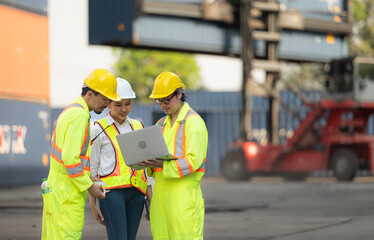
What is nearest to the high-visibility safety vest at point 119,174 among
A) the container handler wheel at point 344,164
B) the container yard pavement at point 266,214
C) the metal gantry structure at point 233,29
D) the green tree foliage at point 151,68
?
the container yard pavement at point 266,214

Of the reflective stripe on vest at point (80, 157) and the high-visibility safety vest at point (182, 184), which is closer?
the reflective stripe on vest at point (80, 157)

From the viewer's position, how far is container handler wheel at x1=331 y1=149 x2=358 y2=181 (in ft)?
70.9

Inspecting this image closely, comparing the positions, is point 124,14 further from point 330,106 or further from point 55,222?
point 55,222

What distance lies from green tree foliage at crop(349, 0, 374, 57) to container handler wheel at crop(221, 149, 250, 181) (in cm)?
3416

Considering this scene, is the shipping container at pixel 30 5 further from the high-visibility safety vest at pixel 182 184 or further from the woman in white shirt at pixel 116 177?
the high-visibility safety vest at pixel 182 184

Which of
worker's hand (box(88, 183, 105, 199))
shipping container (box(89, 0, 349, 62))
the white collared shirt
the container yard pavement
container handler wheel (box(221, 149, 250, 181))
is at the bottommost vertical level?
container handler wheel (box(221, 149, 250, 181))

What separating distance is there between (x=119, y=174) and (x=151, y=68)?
75.5 meters

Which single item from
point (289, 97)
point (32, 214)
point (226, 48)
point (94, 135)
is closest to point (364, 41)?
point (289, 97)

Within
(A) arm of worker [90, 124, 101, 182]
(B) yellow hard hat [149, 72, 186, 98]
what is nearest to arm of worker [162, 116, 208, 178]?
(B) yellow hard hat [149, 72, 186, 98]

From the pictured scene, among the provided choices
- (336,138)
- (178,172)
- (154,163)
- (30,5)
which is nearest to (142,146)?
(154,163)

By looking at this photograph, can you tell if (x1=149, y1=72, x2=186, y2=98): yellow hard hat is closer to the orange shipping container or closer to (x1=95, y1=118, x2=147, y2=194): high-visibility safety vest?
(x1=95, y1=118, x2=147, y2=194): high-visibility safety vest

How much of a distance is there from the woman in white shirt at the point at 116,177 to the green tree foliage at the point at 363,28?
5197 centimetres

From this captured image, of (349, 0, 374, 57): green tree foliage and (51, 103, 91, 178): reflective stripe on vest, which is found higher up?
(349, 0, 374, 57): green tree foliage

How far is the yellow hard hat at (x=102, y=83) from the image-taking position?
5121 millimetres
